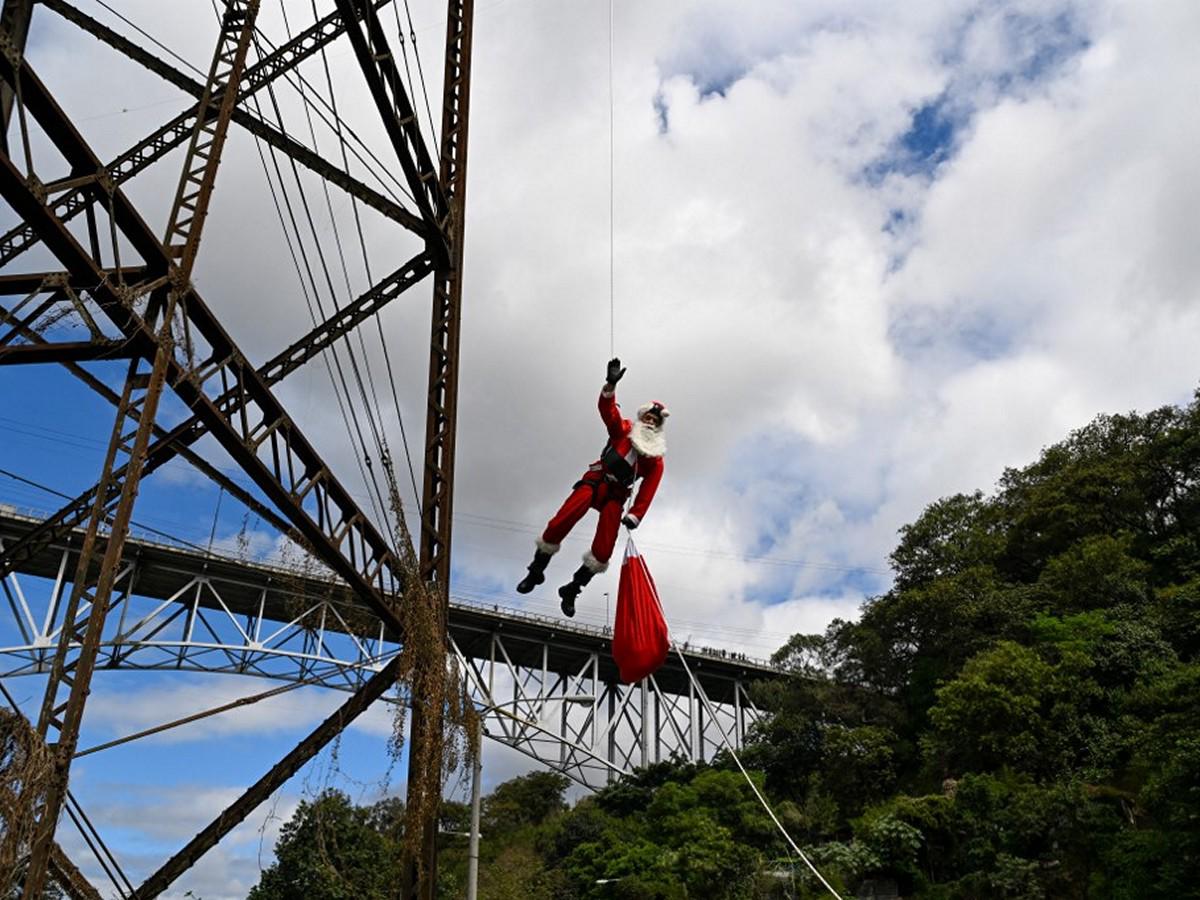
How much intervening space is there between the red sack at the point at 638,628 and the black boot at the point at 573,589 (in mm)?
377

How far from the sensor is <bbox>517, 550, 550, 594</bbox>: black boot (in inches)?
329

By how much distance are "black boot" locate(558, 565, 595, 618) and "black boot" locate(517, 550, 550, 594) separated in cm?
24

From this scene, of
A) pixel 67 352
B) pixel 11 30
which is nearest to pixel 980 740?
pixel 67 352

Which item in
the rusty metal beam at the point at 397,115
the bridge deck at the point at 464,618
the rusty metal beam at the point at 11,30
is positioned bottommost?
the rusty metal beam at the point at 11,30

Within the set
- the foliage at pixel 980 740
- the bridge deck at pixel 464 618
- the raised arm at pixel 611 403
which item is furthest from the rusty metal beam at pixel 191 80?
the bridge deck at pixel 464 618

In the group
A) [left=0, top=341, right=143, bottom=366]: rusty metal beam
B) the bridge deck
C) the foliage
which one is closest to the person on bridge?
[left=0, top=341, right=143, bottom=366]: rusty metal beam

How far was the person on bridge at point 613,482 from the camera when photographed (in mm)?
7910

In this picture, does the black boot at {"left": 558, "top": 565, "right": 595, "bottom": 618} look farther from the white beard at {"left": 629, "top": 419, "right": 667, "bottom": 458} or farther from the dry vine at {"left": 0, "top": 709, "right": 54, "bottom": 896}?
the dry vine at {"left": 0, "top": 709, "right": 54, "bottom": 896}

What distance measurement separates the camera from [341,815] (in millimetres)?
30062

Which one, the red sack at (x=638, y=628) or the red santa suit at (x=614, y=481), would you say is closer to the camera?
the red sack at (x=638, y=628)

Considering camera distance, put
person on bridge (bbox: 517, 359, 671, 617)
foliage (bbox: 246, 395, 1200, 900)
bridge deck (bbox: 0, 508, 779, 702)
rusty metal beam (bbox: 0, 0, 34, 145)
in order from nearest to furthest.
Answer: rusty metal beam (bbox: 0, 0, 34, 145)
person on bridge (bbox: 517, 359, 671, 617)
foliage (bbox: 246, 395, 1200, 900)
bridge deck (bbox: 0, 508, 779, 702)

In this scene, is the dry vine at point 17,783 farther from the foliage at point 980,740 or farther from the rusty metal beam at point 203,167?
the foliage at point 980,740

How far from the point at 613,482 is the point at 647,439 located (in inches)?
17.8

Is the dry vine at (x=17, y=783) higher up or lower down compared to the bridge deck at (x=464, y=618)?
lower down
